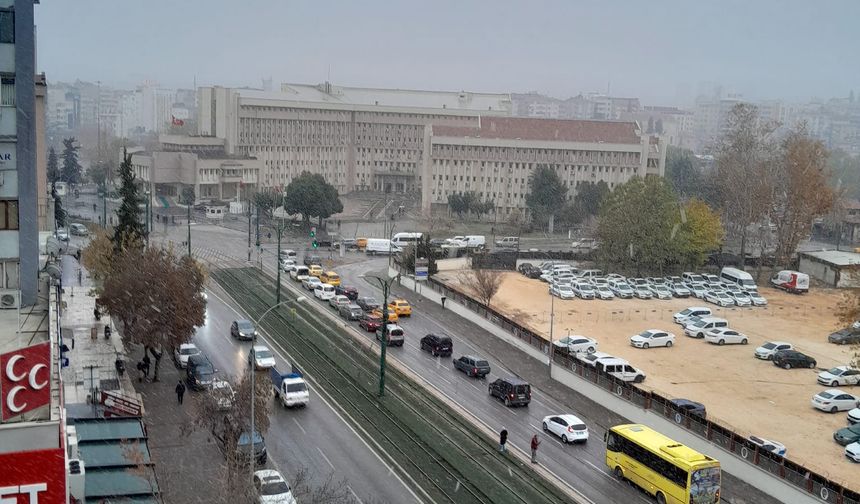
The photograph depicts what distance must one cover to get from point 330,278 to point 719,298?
61.0 feet

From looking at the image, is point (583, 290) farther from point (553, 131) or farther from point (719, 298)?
point (553, 131)

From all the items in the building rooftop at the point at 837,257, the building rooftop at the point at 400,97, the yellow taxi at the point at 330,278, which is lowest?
the yellow taxi at the point at 330,278

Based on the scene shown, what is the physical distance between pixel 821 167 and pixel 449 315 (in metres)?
27.5

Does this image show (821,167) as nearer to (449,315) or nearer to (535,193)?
(535,193)

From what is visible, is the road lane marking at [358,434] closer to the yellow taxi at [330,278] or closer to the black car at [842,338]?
the yellow taxi at [330,278]

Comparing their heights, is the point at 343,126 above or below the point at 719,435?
above

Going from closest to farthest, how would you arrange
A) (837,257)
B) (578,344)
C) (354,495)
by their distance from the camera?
(354,495) → (578,344) → (837,257)

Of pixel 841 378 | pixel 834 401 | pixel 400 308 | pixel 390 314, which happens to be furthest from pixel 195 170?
pixel 834 401

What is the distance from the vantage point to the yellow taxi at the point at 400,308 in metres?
34.7

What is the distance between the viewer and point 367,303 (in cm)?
3597

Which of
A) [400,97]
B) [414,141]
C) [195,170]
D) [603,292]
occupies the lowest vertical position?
[603,292]

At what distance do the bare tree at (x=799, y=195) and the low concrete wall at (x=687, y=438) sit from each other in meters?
28.6

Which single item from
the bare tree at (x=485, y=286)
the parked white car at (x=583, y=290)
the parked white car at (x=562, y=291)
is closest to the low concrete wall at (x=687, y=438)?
the bare tree at (x=485, y=286)

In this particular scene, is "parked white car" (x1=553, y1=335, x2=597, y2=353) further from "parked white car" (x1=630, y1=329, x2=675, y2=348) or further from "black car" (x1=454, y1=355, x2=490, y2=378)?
"black car" (x1=454, y1=355, x2=490, y2=378)
